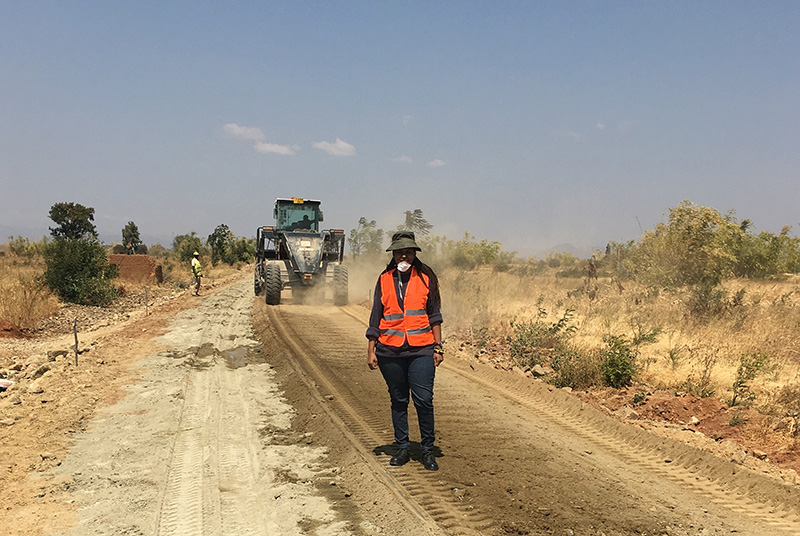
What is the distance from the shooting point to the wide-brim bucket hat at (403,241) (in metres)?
4.79

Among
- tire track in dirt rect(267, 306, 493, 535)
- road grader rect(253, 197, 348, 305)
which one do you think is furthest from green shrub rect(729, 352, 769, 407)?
road grader rect(253, 197, 348, 305)

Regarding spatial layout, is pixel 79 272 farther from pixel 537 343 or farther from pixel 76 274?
pixel 537 343

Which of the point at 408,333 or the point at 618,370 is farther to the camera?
the point at 618,370

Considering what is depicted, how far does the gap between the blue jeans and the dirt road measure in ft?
1.01

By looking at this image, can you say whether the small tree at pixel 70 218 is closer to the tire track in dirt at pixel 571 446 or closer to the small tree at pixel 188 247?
the small tree at pixel 188 247

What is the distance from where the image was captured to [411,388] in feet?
16.1

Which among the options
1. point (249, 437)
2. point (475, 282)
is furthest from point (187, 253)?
point (249, 437)

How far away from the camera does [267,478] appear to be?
15.6 feet

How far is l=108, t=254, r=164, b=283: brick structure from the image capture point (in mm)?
25672


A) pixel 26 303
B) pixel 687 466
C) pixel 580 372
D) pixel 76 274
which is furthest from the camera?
pixel 76 274

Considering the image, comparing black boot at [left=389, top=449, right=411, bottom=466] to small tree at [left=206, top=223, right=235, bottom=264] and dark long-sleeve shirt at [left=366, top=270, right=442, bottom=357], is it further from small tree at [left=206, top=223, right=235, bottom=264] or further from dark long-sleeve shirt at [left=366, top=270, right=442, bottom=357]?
small tree at [left=206, top=223, right=235, bottom=264]

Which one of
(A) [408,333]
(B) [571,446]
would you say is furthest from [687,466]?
(A) [408,333]

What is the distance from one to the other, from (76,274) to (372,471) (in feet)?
62.4

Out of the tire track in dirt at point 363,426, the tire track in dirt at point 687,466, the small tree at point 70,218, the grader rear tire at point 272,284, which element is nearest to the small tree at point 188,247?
the small tree at point 70,218
